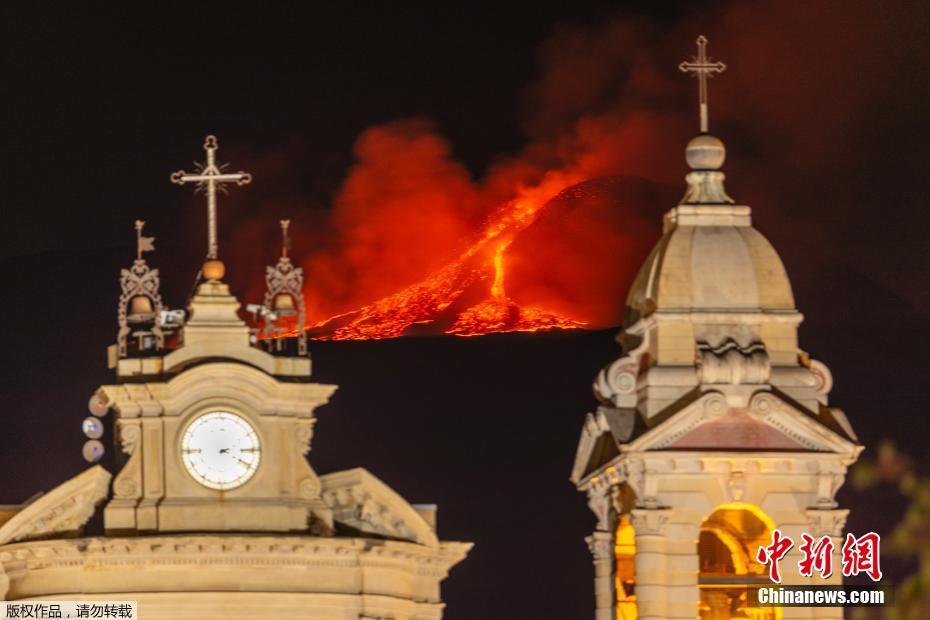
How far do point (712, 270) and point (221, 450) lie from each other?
8750 millimetres

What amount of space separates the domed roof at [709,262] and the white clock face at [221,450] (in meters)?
6.78

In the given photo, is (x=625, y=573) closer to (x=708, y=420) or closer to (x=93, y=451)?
(x=708, y=420)

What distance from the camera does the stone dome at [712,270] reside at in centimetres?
3412

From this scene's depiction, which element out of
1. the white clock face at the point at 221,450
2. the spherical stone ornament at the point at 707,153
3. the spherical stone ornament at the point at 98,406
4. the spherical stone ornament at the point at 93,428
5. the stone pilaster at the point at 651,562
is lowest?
the stone pilaster at the point at 651,562

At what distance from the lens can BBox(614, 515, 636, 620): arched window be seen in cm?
3519

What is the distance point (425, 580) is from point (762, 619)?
244 inches

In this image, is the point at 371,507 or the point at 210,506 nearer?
the point at 210,506

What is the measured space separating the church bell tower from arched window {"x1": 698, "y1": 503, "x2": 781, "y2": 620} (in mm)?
77

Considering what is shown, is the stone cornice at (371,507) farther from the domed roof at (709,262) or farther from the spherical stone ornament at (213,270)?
the domed roof at (709,262)

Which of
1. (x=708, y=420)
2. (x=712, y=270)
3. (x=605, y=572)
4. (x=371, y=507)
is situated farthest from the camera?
(x=371, y=507)

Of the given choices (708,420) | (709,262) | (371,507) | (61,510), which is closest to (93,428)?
(61,510)

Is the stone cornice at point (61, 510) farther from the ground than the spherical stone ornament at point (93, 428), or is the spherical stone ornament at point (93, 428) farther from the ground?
the spherical stone ornament at point (93, 428)

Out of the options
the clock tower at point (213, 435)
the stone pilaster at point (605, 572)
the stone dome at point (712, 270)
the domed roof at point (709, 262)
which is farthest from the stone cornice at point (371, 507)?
the stone dome at point (712, 270)

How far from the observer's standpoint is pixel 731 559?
35969mm
